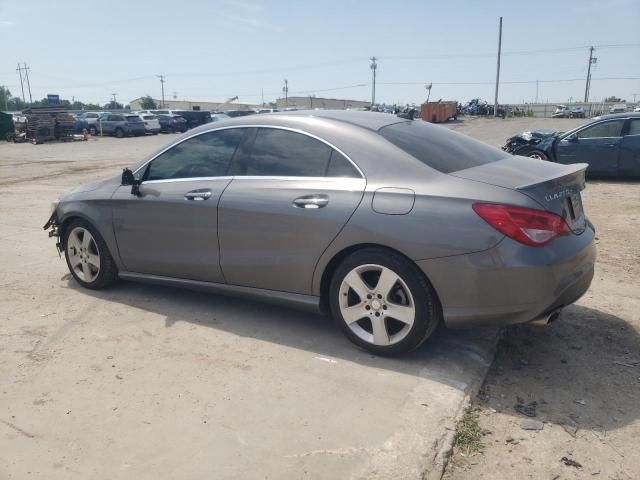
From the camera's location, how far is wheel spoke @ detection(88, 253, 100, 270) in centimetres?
504

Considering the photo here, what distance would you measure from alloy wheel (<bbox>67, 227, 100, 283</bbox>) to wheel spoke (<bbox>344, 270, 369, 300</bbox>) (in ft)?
8.44

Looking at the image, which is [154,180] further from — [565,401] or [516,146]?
[516,146]

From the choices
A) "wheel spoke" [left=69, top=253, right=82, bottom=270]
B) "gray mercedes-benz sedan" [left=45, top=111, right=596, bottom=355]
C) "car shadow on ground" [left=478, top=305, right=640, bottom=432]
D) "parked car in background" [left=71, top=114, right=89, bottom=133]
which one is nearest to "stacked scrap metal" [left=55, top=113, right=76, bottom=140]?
"parked car in background" [left=71, top=114, right=89, bottom=133]

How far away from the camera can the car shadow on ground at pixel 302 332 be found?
11.7 feet

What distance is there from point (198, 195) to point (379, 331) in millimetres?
1738

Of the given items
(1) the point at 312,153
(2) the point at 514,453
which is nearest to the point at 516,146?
(1) the point at 312,153

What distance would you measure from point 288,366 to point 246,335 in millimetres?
595

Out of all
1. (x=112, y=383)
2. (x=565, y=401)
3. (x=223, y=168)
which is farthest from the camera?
(x=223, y=168)

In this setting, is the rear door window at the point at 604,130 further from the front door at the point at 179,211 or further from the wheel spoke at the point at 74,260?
Answer: the wheel spoke at the point at 74,260

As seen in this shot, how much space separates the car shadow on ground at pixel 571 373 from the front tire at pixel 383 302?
1.80 feet

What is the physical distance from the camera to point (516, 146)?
42.5 ft

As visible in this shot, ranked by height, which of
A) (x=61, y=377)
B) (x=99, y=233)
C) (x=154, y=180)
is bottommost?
(x=61, y=377)

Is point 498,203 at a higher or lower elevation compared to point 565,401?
higher

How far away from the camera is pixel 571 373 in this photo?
347 centimetres
